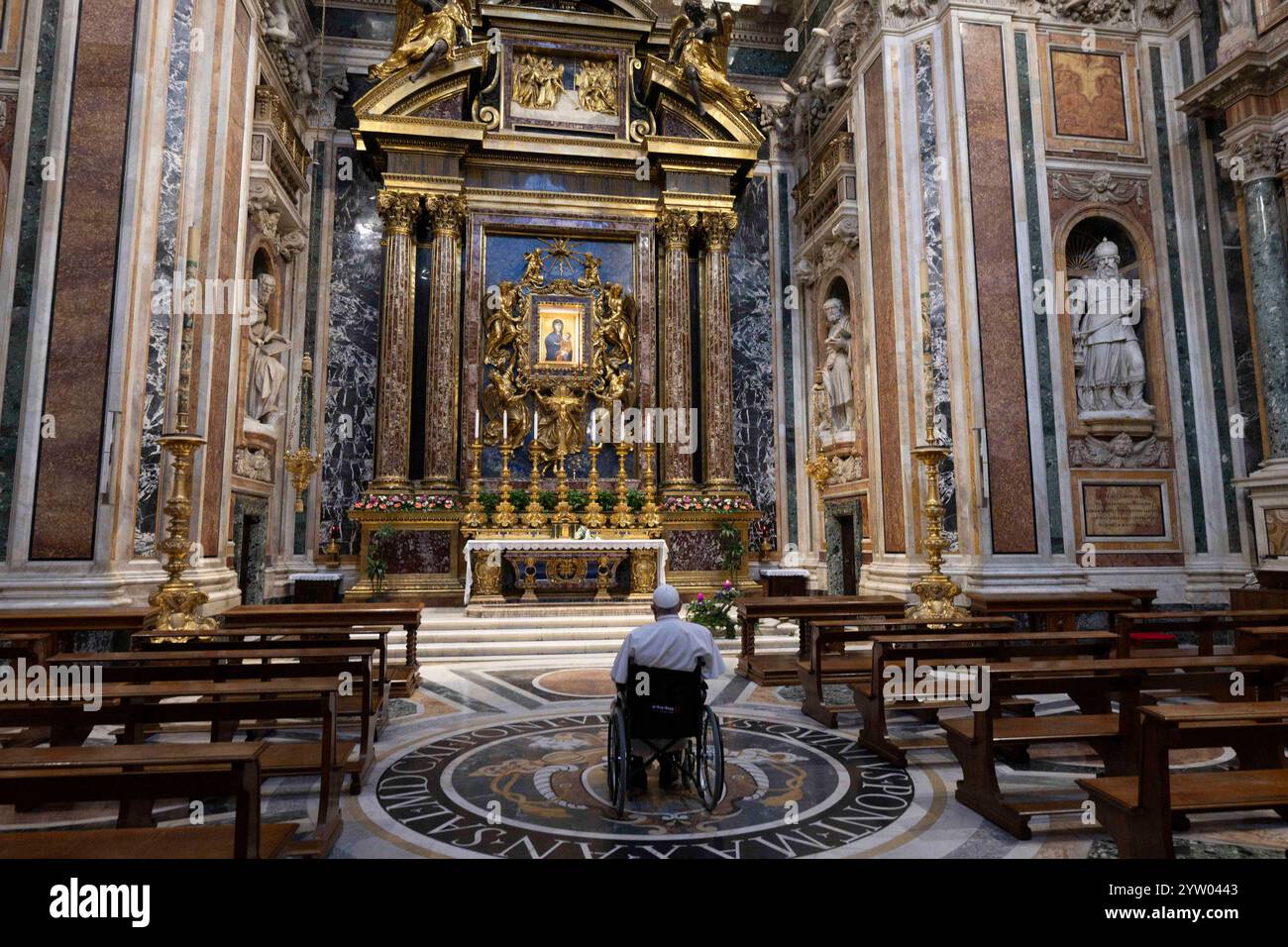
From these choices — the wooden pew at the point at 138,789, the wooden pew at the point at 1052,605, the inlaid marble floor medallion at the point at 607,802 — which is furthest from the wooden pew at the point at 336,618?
the wooden pew at the point at 1052,605

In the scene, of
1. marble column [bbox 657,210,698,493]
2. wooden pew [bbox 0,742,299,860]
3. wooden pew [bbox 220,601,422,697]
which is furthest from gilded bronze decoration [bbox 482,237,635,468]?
wooden pew [bbox 0,742,299,860]

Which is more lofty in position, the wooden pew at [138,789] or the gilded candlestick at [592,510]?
the gilded candlestick at [592,510]

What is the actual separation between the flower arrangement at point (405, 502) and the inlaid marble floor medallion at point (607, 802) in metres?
7.27

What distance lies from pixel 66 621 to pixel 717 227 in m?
11.5

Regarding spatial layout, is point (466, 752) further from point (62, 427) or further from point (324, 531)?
point (324, 531)

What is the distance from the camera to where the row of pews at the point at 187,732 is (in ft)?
7.85

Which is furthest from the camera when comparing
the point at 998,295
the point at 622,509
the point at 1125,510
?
the point at 622,509

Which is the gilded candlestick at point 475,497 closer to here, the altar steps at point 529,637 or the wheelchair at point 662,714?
the altar steps at point 529,637

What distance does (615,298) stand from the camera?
1412 cm

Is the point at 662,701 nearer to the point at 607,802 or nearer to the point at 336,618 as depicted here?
the point at 607,802

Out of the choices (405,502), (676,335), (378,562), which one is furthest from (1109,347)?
(378,562)

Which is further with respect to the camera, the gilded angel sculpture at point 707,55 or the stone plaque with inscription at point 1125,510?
the gilded angel sculpture at point 707,55

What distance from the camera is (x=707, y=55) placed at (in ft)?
46.2
